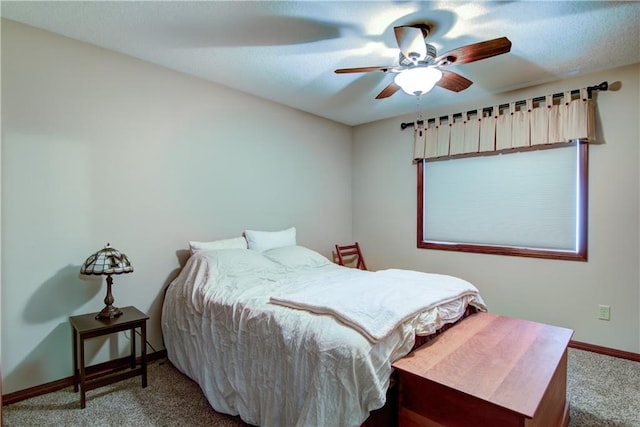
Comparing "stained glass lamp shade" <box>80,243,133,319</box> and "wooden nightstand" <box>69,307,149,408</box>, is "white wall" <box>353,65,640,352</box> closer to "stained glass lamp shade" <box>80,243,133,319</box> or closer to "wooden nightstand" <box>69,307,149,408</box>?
"wooden nightstand" <box>69,307,149,408</box>

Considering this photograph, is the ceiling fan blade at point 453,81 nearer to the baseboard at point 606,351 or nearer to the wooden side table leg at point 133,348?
the baseboard at point 606,351

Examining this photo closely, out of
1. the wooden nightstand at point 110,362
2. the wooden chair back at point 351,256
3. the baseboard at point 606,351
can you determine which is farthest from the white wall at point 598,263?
the wooden nightstand at point 110,362

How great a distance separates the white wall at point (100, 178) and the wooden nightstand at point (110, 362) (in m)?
0.10

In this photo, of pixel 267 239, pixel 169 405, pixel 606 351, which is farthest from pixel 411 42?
pixel 606 351

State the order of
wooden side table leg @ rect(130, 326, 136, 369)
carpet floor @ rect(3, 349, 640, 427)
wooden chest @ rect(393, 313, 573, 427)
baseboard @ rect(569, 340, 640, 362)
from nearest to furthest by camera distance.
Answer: wooden chest @ rect(393, 313, 573, 427) < carpet floor @ rect(3, 349, 640, 427) < wooden side table leg @ rect(130, 326, 136, 369) < baseboard @ rect(569, 340, 640, 362)

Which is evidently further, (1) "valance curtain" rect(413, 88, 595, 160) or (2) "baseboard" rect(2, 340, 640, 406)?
(1) "valance curtain" rect(413, 88, 595, 160)

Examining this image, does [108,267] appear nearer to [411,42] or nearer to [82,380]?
[82,380]

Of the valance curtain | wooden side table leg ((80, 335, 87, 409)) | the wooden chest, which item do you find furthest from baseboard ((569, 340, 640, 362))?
wooden side table leg ((80, 335, 87, 409))

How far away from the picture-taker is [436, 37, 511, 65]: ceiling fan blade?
1.80 metres

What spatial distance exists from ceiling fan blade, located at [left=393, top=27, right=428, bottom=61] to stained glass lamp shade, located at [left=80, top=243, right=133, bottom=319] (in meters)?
2.26

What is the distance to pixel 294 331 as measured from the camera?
5.40 feet

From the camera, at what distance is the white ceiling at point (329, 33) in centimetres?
197

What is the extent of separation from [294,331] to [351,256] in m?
2.93

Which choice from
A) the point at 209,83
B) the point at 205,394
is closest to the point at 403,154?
the point at 209,83
